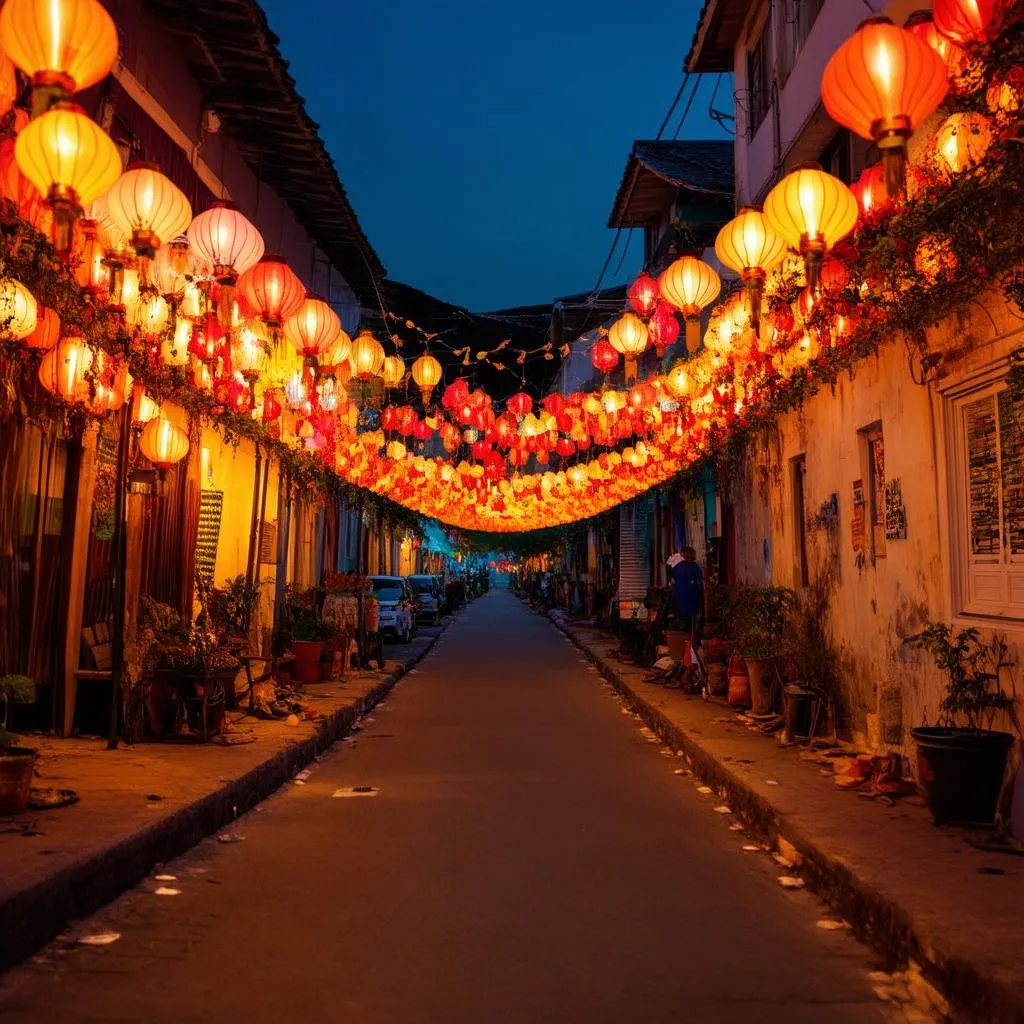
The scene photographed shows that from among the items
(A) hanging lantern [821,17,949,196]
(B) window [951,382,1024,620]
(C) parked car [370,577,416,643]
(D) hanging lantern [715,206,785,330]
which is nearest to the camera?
(A) hanging lantern [821,17,949,196]

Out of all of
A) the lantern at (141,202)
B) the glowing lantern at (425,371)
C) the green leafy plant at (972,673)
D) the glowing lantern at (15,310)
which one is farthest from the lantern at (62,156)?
the glowing lantern at (425,371)

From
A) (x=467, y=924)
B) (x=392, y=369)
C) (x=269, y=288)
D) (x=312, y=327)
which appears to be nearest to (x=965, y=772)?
(x=467, y=924)

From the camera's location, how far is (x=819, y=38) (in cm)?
1277

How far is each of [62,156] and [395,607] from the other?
23.3 meters

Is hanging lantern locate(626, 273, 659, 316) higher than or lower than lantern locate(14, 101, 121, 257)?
higher

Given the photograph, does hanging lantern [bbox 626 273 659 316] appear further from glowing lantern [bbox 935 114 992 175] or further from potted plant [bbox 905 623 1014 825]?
potted plant [bbox 905 623 1014 825]

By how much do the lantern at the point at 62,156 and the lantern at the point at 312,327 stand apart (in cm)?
393

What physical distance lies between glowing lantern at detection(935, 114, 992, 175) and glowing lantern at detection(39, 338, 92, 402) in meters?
7.28

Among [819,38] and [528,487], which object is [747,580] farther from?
[528,487]

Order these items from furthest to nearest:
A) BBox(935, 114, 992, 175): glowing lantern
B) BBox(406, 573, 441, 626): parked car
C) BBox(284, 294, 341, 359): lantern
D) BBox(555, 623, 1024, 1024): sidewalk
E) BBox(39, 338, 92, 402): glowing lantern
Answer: BBox(406, 573, 441, 626): parked car → BBox(284, 294, 341, 359): lantern → BBox(39, 338, 92, 402): glowing lantern → BBox(935, 114, 992, 175): glowing lantern → BBox(555, 623, 1024, 1024): sidewalk

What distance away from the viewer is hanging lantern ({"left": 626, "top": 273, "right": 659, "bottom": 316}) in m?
11.7

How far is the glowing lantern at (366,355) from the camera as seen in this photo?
13070 millimetres

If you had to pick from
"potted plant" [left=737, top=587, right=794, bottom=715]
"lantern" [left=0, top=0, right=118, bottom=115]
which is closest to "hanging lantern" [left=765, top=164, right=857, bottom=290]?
"lantern" [left=0, top=0, right=118, bottom=115]

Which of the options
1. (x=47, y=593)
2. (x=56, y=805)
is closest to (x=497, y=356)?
(x=47, y=593)
